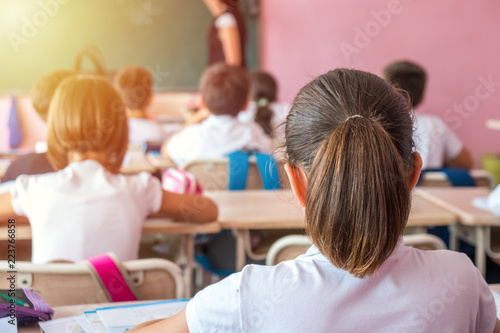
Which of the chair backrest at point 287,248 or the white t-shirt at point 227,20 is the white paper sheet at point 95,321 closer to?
the chair backrest at point 287,248

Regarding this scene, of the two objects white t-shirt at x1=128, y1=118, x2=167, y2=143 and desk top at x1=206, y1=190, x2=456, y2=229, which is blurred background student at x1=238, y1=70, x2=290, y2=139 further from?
desk top at x1=206, y1=190, x2=456, y2=229

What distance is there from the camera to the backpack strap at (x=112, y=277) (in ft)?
4.81

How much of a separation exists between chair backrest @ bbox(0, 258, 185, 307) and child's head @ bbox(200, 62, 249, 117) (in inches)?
70.2

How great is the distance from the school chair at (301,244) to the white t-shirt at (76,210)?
45 centimetres

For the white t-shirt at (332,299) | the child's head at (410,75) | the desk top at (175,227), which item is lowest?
the desk top at (175,227)

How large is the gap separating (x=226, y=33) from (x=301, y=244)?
13.7 ft

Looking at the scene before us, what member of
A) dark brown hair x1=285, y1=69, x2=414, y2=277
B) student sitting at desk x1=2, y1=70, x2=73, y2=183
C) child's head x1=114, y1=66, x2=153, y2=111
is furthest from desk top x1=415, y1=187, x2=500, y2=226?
child's head x1=114, y1=66, x2=153, y2=111

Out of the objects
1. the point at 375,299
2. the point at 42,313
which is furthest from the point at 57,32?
the point at 375,299

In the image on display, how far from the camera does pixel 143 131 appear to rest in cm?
402

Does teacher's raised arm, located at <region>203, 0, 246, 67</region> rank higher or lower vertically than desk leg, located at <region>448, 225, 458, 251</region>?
higher

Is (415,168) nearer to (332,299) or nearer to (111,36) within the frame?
(332,299)

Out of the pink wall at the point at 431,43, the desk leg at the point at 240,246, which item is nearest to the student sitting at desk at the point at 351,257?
the desk leg at the point at 240,246

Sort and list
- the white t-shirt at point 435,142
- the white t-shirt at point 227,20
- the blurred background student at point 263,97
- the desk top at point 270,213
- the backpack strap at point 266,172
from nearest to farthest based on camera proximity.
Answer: the desk top at point 270,213
the backpack strap at point 266,172
the white t-shirt at point 435,142
the blurred background student at point 263,97
the white t-shirt at point 227,20

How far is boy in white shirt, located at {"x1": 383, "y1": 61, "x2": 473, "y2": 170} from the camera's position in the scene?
3.17m
